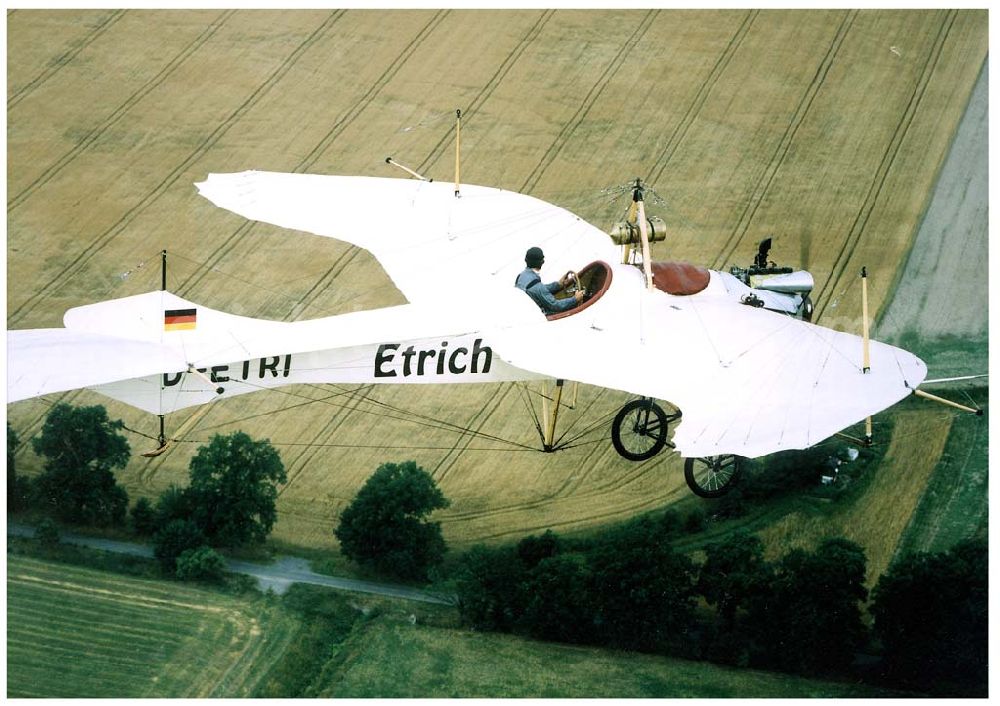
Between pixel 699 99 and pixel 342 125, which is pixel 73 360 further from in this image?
pixel 699 99

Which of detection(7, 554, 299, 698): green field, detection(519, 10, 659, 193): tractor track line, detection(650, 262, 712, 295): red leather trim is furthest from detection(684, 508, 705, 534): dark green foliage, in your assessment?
detection(519, 10, 659, 193): tractor track line

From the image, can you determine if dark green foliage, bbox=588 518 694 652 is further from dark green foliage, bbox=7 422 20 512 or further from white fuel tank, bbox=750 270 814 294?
dark green foliage, bbox=7 422 20 512

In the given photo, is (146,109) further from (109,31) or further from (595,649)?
(595,649)

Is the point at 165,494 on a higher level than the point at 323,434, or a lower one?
lower

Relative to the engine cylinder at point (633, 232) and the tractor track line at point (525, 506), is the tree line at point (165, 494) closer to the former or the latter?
the tractor track line at point (525, 506)

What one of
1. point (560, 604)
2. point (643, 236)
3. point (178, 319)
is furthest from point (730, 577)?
point (178, 319)

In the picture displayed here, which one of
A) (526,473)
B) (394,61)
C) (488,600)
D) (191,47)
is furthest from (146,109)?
(488,600)

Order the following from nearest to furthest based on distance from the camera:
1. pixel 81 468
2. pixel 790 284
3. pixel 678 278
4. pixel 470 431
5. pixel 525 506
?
pixel 678 278
pixel 790 284
pixel 81 468
pixel 525 506
pixel 470 431
